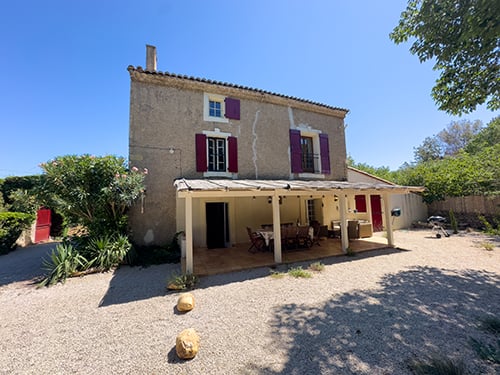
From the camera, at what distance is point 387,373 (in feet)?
8.61

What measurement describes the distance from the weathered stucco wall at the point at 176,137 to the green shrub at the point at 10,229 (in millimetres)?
7883

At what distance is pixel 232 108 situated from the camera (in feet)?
34.4

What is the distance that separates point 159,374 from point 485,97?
1019cm

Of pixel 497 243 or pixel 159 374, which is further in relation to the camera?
pixel 497 243

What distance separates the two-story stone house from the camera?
880 centimetres

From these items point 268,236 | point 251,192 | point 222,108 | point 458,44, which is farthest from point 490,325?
point 222,108

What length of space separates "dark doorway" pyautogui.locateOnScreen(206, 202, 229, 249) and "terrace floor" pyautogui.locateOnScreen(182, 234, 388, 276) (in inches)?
31.5

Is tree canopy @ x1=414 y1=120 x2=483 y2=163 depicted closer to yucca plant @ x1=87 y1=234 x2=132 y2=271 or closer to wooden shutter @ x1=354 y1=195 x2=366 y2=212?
wooden shutter @ x1=354 y1=195 x2=366 y2=212

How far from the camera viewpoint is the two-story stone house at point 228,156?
28.9 ft

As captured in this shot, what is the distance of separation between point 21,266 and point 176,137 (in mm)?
7866

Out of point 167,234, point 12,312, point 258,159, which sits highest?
point 258,159

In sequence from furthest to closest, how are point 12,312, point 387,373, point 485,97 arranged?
point 485,97
point 12,312
point 387,373

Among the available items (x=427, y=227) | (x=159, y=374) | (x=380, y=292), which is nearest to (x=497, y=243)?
(x=427, y=227)

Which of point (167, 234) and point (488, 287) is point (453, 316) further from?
point (167, 234)
